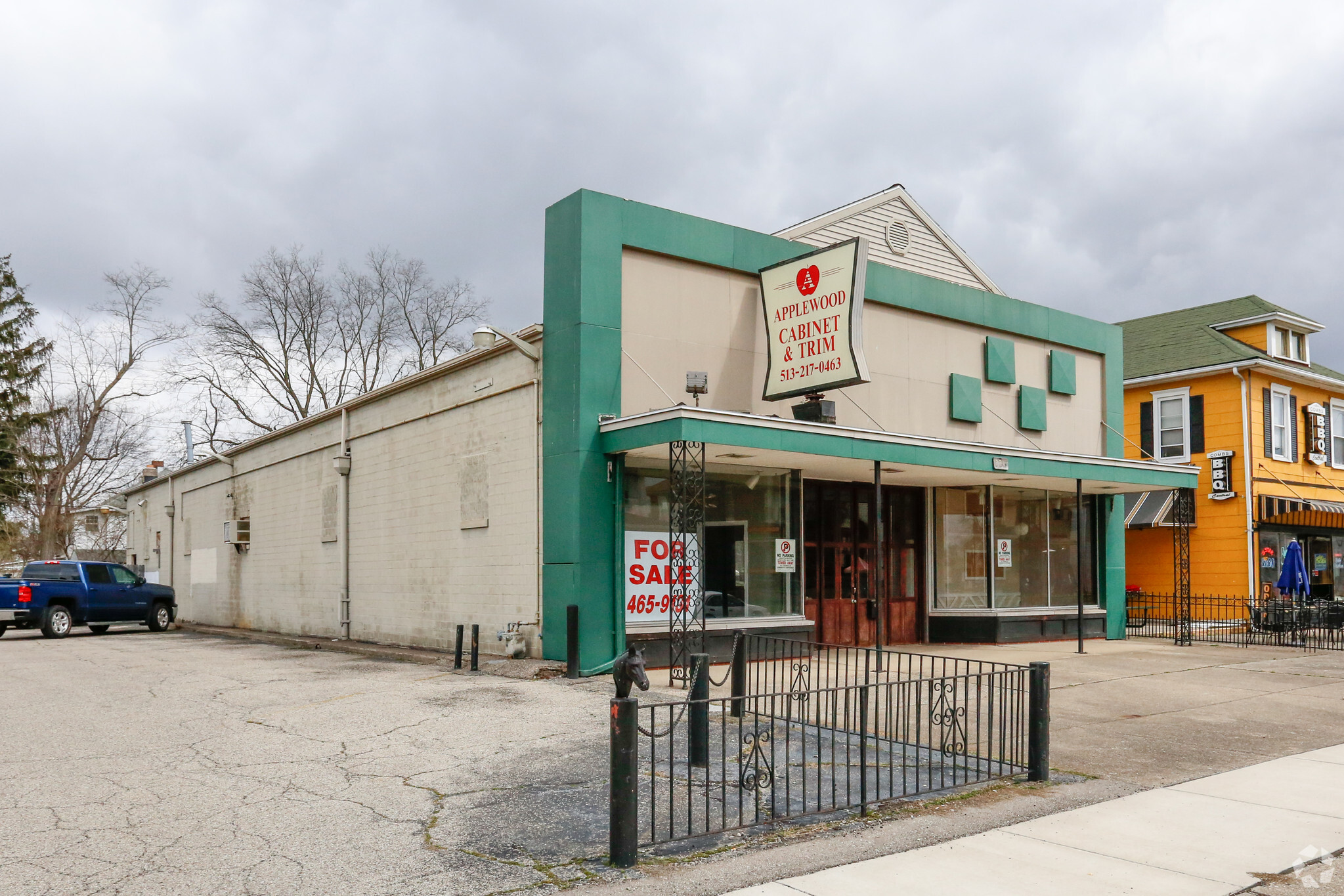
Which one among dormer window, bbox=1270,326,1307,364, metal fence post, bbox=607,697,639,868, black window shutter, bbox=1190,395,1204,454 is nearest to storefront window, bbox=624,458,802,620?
metal fence post, bbox=607,697,639,868

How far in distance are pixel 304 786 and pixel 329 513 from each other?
51.9ft

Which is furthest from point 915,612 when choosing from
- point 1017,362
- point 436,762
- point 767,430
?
point 436,762

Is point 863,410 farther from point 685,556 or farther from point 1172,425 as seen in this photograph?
point 1172,425

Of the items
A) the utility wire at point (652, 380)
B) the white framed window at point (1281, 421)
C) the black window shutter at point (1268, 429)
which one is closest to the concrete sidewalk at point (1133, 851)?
the utility wire at point (652, 380)

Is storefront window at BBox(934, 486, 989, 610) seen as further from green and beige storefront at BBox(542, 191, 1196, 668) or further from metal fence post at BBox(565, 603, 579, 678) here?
metal fence post at BBox(565, 603, 579, 678)

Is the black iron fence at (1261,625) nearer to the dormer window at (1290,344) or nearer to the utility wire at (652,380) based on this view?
the dormer window at (1290,344)

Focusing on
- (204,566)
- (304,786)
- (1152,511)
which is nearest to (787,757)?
(304,786)

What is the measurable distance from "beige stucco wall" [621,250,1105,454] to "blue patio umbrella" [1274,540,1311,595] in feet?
15.5

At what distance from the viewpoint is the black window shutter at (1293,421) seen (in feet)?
93.4

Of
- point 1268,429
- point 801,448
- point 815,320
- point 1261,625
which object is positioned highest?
point 815,320

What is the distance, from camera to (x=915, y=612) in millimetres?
20312

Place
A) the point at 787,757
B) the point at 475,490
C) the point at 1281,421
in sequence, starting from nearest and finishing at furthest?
the point at 787,757, the point at 475,490, the point at 1281,421

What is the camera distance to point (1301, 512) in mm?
27734

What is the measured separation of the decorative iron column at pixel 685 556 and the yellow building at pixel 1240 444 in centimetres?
1603
